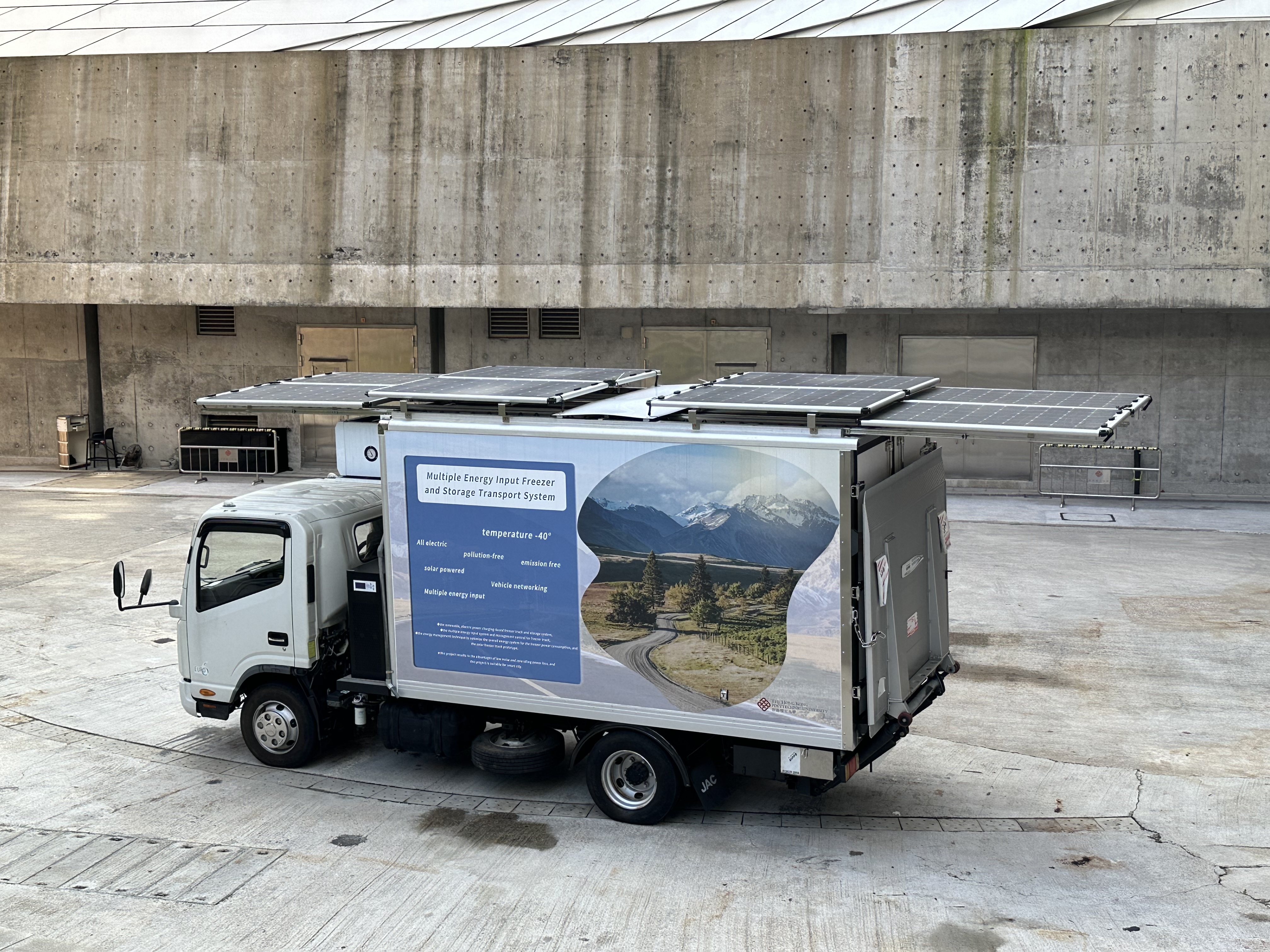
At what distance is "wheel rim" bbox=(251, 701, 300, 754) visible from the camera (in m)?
10.0

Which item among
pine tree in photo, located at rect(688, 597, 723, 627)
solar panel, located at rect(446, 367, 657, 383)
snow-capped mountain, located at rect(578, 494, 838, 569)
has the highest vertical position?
solar panel, located at rect(446, 367, 657, 383)

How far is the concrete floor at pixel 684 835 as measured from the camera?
7512 mm

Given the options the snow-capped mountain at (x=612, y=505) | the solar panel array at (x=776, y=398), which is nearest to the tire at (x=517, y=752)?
the snow-capped mountain at (x=612, y=505)

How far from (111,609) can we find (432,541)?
26.4 ft

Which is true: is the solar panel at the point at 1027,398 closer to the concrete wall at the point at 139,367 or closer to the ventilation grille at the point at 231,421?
Result: the concrete wall at the point at 139,367

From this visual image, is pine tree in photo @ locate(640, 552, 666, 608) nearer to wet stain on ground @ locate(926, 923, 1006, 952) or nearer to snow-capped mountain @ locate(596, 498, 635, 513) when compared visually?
snow-capped mountain @ locate(596, 498, 635, 513)

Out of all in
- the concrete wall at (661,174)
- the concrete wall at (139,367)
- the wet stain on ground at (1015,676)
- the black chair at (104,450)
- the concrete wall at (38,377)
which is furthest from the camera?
the concrete wall at (38,377)

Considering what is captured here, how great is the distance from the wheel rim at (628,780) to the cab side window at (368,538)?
2.48 metres

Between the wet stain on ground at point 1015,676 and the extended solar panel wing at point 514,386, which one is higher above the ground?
the extended solar panel wing at point 514,386

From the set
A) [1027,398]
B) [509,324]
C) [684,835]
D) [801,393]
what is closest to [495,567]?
[684,835]

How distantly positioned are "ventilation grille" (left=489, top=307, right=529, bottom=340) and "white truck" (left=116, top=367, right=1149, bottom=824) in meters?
15.8

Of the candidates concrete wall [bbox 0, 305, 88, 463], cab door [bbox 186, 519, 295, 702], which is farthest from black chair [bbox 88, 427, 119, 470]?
cab door [bbox 186, 519, 295, 702]

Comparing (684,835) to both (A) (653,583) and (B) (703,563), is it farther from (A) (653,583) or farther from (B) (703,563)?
(B) (703,563)

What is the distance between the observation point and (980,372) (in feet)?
79.3
